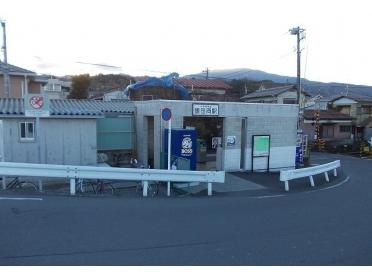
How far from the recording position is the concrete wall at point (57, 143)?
44.6ft

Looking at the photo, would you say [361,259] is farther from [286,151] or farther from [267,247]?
[286,151]

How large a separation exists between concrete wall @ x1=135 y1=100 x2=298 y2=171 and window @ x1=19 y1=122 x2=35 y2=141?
16.7ft

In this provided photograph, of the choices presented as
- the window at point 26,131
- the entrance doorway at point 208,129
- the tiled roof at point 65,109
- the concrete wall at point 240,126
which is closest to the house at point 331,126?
the entrance doorway at point 208,129

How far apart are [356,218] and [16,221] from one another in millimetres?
7570

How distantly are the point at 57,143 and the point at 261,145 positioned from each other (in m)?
9.93

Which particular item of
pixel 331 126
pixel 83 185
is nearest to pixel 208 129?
pixel 83 185

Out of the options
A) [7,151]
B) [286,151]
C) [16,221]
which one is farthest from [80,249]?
[286,151]

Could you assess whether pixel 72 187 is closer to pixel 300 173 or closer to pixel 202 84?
pixel 300 173

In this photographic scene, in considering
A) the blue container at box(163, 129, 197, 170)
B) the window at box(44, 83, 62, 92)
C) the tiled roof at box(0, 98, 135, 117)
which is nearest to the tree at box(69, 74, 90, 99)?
the window at box(44, 83, 62, 92)

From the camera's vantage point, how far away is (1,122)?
13398 mm

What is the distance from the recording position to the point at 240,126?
17.2 m

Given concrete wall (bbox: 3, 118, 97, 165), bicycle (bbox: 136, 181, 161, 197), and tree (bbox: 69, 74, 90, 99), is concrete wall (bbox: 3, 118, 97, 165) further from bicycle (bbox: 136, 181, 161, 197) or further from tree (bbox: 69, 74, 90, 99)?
tree (bbox: 69, 74, 90, 99)

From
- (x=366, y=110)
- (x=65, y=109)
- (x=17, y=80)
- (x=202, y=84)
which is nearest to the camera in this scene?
(x=65, y=109)

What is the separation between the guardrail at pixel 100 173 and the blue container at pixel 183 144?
8.84 feet
